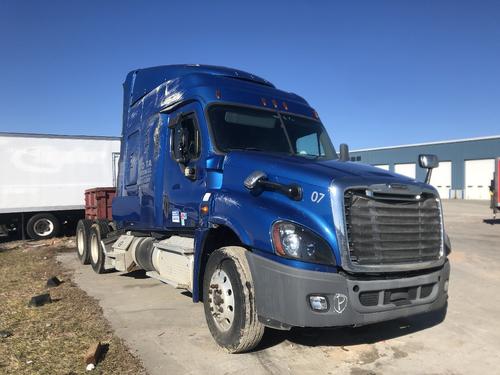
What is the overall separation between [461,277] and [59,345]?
276 inches

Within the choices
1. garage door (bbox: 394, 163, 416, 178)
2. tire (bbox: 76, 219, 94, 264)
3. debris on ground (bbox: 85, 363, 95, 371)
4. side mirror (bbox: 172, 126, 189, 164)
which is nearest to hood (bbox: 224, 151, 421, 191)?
side mirror (bbox: 172, 126, 189, 164)

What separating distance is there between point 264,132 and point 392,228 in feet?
6.90

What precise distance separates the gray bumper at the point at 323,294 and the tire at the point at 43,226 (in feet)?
46.4

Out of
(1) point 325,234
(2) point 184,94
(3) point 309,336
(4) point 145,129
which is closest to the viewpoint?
(1) point 325,234

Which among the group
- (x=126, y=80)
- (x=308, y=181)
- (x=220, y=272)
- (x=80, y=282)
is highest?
(x=126, y=80)

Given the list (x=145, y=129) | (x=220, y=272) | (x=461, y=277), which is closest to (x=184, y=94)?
(x=145, y=129)

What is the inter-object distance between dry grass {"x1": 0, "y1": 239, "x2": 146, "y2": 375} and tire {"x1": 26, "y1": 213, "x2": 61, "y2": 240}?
7.21 meters

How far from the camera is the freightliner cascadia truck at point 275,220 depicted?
4.14 meters

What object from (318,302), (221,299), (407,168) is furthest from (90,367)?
(407,168)

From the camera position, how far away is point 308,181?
4.40 m

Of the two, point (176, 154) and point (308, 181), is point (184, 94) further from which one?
point (308, 181)

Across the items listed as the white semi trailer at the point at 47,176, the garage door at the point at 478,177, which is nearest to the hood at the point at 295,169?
the white semi trailer at the point at 47,176

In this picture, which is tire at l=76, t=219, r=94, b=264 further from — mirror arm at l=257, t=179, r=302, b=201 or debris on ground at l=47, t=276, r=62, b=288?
mirror arm at l=257, t=179, r=302, b=201

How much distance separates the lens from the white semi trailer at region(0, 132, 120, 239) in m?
15.8
